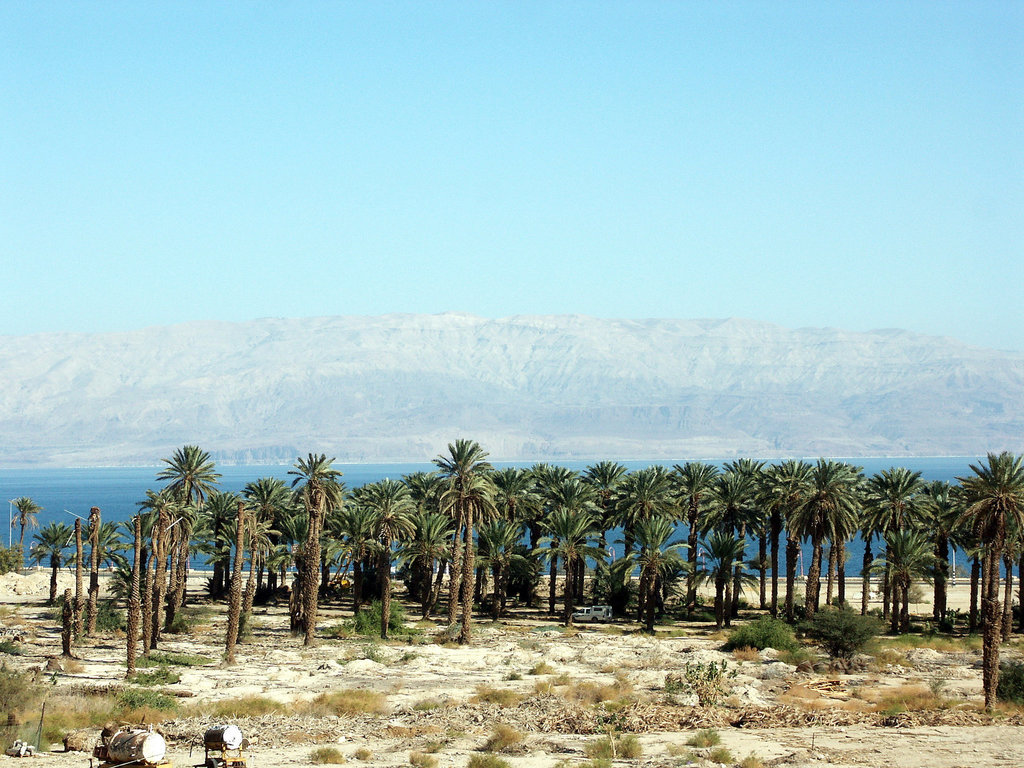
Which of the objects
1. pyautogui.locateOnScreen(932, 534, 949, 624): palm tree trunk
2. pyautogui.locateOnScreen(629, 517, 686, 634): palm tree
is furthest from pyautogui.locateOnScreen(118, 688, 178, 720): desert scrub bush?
pyautogui.locateOnScreen(932, 534, 949, 624): palm tree trunk

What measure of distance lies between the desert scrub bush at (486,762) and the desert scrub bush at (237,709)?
10292mm

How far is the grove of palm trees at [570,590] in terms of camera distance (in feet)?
143

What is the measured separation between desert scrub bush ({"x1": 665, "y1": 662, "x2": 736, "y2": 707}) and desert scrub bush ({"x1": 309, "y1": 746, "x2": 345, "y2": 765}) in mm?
14348

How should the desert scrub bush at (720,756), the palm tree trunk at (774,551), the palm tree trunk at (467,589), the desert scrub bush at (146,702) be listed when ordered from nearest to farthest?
the desert scrub bush at (720,756)
the desert scrub bush at (146,702)
the palm tree trunk at (467,589)
the palm tree trunk at (774,551)

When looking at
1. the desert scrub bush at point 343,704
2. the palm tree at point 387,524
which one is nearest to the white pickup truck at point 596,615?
the palm tree at point 387,524

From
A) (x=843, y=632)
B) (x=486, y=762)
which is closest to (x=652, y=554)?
(x=843, y=632)

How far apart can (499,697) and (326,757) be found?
11.7 m

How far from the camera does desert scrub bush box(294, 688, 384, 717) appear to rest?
1612 inches

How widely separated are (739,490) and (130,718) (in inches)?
1835

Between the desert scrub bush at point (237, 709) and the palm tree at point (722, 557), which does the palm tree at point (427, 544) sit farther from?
the desert scrub bush at point (237, 709)

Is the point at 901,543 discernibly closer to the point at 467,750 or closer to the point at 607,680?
the point at 607,680

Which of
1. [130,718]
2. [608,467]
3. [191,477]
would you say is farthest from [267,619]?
[130,718]

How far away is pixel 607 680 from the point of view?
161ft

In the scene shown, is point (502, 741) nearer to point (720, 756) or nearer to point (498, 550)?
point (720, 756)
